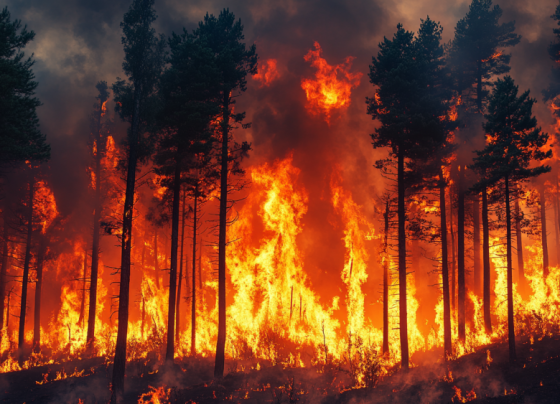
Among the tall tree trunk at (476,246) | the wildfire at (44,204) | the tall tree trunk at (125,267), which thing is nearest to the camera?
the tall tree trunk at (125,267)

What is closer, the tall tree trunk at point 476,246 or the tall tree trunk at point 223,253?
the tall tree trunk at point 223,253

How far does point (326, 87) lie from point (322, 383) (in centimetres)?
2505

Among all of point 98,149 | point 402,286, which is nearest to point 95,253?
point 98,149

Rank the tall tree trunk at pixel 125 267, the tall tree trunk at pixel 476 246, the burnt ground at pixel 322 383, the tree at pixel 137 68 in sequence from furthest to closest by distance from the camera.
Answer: the tall tree trunk at pixel 476 246
the tree at pixel 137 68
the tall tree trunk at pixel 125 267
the burnt ground at pixel 322 383

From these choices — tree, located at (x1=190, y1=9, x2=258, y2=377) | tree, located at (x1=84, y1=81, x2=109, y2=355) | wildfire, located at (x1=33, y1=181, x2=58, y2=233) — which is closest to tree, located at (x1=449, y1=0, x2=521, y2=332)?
tree, located at (x1=190, y1=9, x2=258, y2=377)

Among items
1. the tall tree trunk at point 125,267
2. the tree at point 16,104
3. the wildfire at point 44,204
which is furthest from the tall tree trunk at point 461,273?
the wildfire at point 44,204

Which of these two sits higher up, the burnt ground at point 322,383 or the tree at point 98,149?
the tree at point 98,149

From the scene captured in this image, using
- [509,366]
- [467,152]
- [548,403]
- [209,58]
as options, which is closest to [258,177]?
[209,58]

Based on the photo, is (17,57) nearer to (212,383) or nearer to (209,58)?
(209,58)

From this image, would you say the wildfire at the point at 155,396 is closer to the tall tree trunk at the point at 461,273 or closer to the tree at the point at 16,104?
the tree at the point at 16,104

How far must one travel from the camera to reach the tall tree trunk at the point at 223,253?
16.8 m

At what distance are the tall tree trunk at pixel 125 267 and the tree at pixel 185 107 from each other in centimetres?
180

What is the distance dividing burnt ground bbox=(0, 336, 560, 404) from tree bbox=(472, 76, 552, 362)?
1.74 meters

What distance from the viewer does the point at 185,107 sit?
1684 cm
